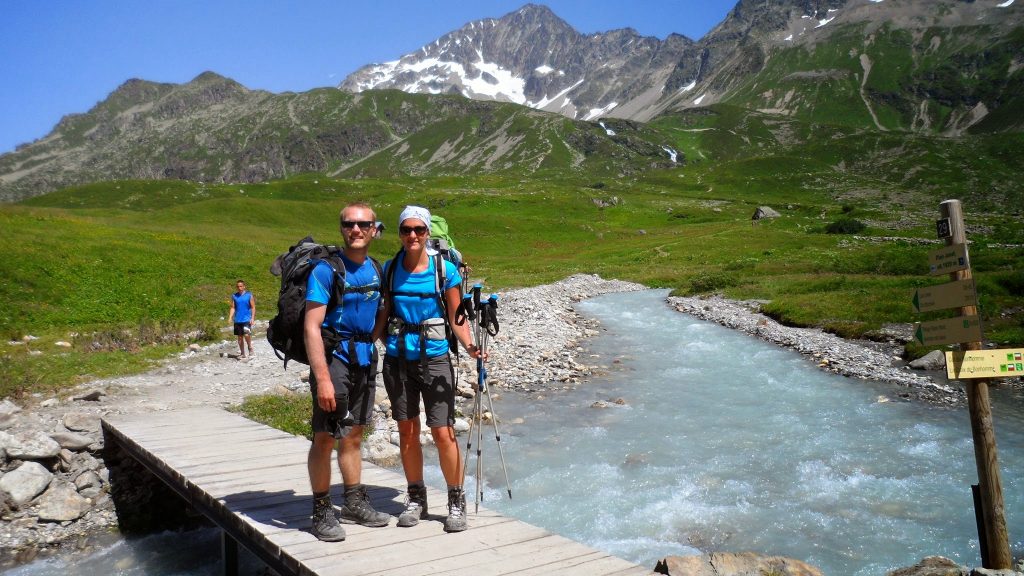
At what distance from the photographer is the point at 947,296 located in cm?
803

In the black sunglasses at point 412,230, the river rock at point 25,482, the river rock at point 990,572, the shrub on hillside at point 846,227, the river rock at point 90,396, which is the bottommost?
the river rock at point 990,572

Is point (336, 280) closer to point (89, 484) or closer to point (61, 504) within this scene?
point (61, 504)

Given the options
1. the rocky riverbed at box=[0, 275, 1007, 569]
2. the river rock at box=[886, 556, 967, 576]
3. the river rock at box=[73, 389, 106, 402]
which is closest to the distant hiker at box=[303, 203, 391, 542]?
the rocky riverbed at box=[0, 275, 1007, 569]

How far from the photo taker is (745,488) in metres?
12.2

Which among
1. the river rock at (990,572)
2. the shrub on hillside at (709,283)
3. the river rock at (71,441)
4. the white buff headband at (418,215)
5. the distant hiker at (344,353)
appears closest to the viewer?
the distant hiker at (344,353)

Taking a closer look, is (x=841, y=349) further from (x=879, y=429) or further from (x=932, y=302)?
(x=932, y=302)

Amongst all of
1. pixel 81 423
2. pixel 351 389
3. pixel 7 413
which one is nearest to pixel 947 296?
pixel 351 389

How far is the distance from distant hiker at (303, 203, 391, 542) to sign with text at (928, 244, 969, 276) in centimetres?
702

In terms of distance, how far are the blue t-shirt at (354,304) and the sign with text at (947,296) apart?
691 cm

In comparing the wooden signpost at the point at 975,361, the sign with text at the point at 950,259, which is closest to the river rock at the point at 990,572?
the wooden signpost at the point at 975,361

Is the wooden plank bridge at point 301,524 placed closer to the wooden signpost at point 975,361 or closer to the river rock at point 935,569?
the river rock at point 935,569

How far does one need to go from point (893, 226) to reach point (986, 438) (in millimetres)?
96792

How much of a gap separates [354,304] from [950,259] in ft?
25.0

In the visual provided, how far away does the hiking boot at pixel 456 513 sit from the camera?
7262mm
